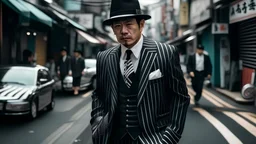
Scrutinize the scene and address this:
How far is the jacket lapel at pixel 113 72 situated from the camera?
2537mm

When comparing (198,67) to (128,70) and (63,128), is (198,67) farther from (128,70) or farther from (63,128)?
(128,70)

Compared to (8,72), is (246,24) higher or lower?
higher

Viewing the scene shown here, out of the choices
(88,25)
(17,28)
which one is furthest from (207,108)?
(88,25)

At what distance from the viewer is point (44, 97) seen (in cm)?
950

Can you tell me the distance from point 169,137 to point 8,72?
7741mm

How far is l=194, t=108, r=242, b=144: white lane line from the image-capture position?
6.56 metres

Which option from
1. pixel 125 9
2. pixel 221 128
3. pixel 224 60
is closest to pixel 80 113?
pixel 221 128

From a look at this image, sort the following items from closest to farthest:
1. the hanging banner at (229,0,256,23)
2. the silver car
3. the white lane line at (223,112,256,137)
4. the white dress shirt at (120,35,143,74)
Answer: the white dress shirt at (120,35,143,74) → the white lane line at (223,112,256,137) → the hanging banner at (229,0,256,23) → the silver car

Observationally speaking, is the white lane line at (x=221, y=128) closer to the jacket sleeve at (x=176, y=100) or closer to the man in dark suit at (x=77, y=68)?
the jacket sleeve at (x=176, y=100)

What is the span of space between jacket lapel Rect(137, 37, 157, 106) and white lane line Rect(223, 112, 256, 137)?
531 centimetres

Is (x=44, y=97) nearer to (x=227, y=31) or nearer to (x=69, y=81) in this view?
(x=69, y=81)

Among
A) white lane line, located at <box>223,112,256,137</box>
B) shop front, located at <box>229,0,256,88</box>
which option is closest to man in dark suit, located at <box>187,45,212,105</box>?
white lane line, located at <box>223,112,256,137</box>

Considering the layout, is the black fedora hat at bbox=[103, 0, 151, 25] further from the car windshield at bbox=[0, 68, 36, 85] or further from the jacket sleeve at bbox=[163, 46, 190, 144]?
the car windshield at bbox=[0, 68, 36, 85]

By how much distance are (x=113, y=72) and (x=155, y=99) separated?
0.37 metres
